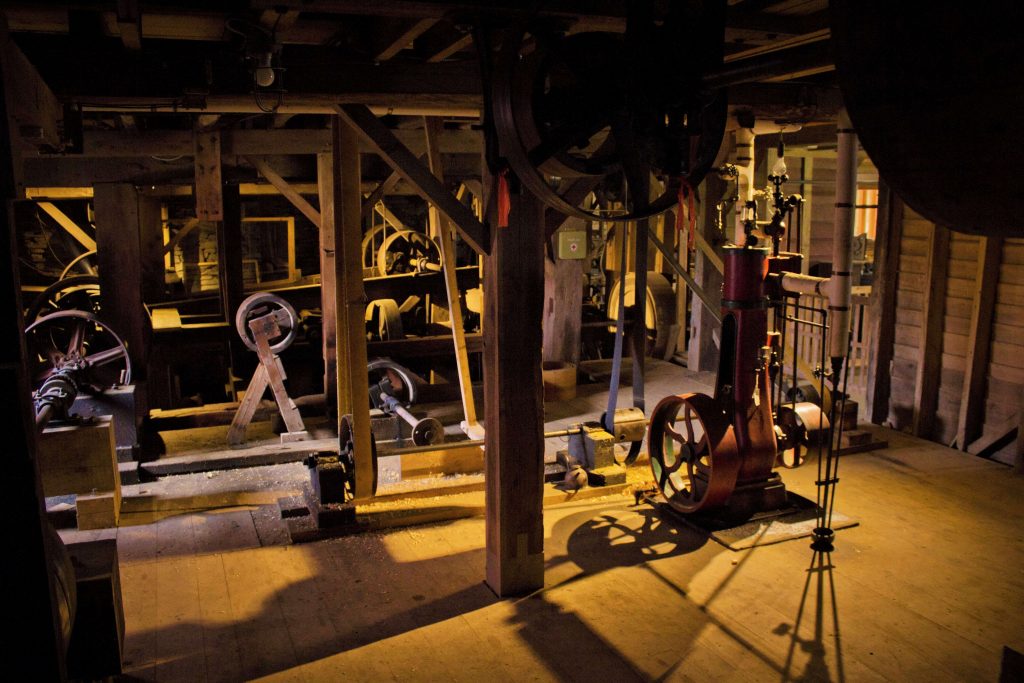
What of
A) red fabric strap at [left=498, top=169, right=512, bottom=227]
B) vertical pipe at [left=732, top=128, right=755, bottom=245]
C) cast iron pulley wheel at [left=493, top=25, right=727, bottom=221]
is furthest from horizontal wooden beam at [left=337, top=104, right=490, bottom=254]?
vertical pipe at [left=732, top=128, right=755, bottom=245]

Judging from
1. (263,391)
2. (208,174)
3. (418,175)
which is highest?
(208,174)

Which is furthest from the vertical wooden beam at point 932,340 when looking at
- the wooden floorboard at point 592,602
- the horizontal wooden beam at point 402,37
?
the horizontal wooden beam at point 402,37

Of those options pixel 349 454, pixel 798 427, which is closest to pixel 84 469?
pixel 349 454

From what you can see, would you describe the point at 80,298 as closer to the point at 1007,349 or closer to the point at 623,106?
the point at 623,106

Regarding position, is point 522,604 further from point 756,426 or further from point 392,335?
point 392,335

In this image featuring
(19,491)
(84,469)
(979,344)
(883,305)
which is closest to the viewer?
(19,491)

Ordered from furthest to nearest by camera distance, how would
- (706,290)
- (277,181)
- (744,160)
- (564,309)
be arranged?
(706,290) → (564,309) → (277,181) → (744,160)

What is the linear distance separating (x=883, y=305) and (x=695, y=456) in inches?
128

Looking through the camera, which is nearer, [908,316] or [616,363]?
[616,363]

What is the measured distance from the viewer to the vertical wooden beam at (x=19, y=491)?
2.14m

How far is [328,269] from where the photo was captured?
6.99m

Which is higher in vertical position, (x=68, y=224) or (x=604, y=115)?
(x=604, y=115)

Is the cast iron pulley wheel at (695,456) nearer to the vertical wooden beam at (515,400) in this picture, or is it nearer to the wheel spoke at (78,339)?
the vertical wooden beam at (515,400)

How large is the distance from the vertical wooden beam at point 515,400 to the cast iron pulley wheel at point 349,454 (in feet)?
4.34
